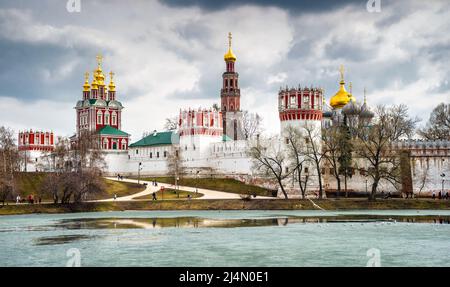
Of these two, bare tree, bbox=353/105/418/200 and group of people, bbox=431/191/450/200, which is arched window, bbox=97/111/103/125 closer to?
bare tree, bbox=353/105/418/200

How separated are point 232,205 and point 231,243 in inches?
1410

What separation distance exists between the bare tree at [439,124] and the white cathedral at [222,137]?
40.4ft

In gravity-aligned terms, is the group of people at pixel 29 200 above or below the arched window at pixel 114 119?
below

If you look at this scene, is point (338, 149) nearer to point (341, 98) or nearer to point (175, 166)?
point (341, 98)

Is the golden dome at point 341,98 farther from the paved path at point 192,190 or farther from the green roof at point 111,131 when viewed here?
the green roof at point 111,131

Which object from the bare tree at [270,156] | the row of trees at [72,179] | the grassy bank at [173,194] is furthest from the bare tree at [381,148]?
the row of trees at [72,179]

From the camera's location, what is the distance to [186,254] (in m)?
30.2

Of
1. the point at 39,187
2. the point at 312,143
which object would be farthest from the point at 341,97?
the point at 39,187

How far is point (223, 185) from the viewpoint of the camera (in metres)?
91.6

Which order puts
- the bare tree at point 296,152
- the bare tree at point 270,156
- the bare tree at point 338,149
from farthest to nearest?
the bare tree at point 270,156 < the bare tree at point 338,149 < the bare tree at point 296,152

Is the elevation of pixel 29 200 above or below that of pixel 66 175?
below

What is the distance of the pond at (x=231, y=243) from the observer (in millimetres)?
28406
